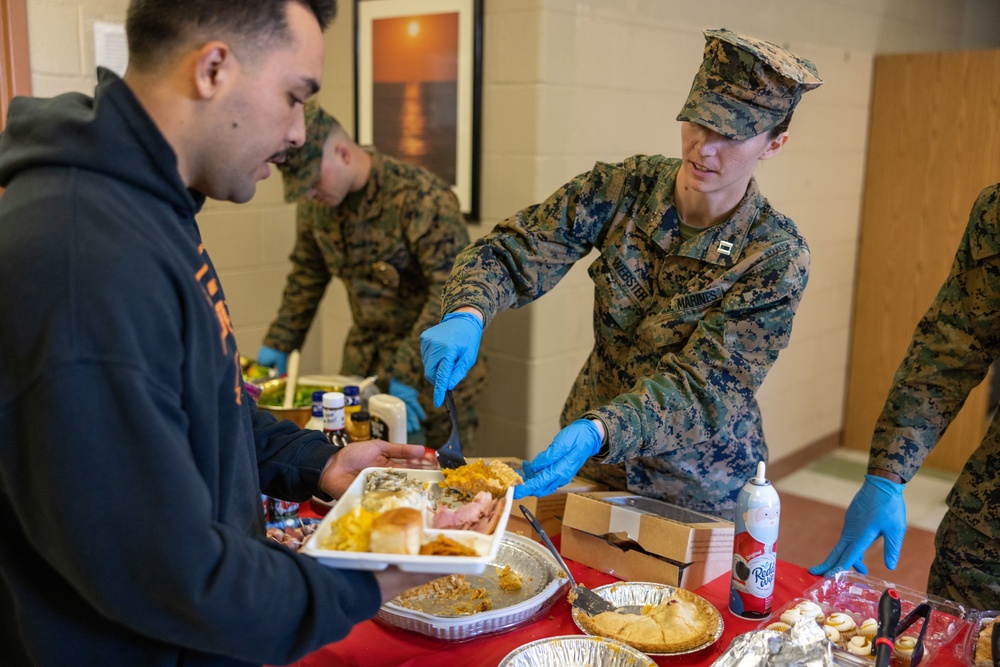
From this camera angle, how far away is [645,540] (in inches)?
64.7

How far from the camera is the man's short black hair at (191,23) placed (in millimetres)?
1019

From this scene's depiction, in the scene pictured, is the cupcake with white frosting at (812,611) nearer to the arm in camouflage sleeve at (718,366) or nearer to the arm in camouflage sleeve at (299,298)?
the arm in camouflage sleeve at (718,366)

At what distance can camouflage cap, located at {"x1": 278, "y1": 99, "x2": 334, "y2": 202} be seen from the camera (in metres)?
2.70

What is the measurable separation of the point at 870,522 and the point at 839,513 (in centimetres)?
261

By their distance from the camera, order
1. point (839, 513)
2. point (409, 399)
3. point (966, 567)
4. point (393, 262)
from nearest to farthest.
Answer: point (966, 567)
point (409, 399)
point (393, 262)
point (839, 513)

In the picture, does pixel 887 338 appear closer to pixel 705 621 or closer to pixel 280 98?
pixel 705 621

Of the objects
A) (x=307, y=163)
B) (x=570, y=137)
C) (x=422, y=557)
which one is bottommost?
(x=422, y=557)

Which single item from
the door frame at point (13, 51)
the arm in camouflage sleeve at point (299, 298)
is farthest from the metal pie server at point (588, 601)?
the door frame at point (13, 51)

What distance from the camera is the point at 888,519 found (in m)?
1.84

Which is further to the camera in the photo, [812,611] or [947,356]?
[947,356]

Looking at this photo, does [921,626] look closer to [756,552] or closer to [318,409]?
[756,552]

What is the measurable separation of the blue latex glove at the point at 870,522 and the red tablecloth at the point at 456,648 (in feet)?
1.17

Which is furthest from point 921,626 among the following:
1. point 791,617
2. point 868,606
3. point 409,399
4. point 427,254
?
point 427,254

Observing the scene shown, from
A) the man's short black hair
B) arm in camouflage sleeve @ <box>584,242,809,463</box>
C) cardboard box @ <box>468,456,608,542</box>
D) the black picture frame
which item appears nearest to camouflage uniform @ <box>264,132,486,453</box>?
the black picture frame
